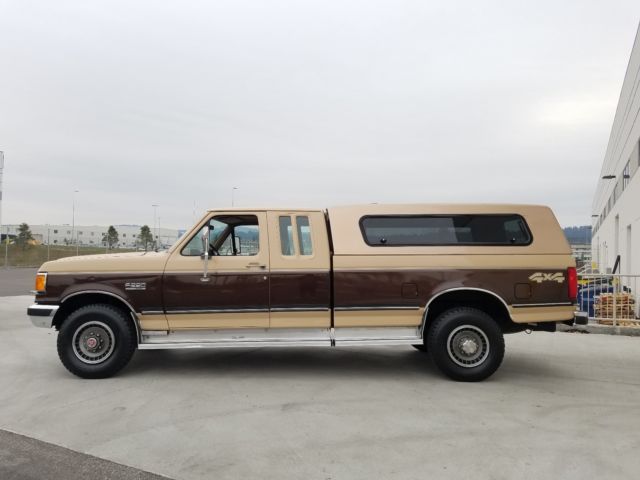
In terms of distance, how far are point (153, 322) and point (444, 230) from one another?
3637mm

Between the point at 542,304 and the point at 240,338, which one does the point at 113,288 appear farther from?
the point at 542,304

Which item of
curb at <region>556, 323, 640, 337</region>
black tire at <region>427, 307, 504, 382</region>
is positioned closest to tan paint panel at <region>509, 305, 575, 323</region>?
black tire at <region>427, 307, 504, 382</region>

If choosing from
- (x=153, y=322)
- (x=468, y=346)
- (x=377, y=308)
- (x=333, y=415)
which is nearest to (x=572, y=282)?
(x=468, y=346)

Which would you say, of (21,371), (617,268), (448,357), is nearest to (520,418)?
(448,357)

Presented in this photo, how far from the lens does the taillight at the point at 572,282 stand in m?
5.79

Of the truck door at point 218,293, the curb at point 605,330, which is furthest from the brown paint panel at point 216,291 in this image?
the curb at point 605,330

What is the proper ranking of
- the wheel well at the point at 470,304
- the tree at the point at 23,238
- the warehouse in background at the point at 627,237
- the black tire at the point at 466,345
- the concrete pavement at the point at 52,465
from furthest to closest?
1. the tree at the point at 23,238
2. the warehouse in background at the point at 627,237
3. the wheel well at the point at 470,304
4. the black tire at the point at 466,345
5. the concrete pavement at the point at 52,465

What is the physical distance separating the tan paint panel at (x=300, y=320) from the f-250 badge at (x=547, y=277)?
2.45 m

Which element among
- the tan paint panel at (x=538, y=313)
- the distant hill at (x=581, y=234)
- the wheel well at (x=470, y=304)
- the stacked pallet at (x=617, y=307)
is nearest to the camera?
the tan paint panel at (x=538, y=313)

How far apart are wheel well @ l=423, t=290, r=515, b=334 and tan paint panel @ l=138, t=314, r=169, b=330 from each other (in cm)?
311

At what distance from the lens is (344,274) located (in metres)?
5.81

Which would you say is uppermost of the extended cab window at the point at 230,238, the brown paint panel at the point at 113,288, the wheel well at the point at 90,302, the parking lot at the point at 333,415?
the extended cab window at the point at 230,238

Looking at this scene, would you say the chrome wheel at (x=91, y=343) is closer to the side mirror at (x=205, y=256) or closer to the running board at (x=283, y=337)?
the running board at (x=283, y=337)

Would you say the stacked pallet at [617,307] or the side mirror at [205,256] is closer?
the side mirror at [205,256]
